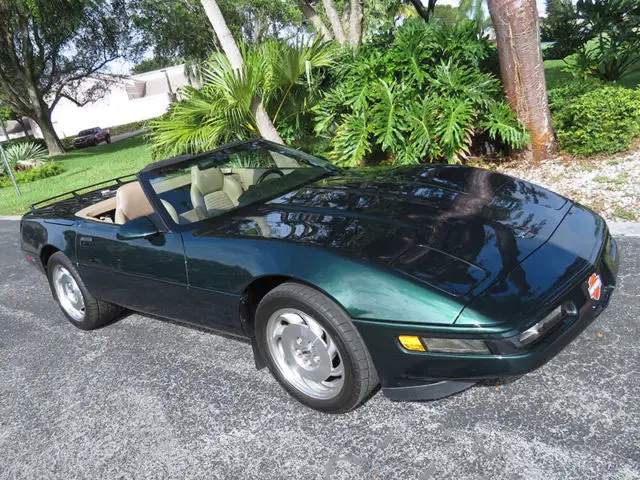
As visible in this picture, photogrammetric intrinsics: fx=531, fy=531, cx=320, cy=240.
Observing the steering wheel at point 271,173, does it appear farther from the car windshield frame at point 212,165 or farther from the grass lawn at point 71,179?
the grass lawn at point 71,179

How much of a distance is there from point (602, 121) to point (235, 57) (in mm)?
5058

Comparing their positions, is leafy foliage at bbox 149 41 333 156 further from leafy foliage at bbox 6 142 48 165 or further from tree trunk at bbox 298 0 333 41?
leafy foliage at bbox 6 142 48 165

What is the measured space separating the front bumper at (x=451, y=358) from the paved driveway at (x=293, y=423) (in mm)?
282

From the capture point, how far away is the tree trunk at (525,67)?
6102mm

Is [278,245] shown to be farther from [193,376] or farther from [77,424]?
[77,424]

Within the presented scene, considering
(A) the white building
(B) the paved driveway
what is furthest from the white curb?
(A) the white building

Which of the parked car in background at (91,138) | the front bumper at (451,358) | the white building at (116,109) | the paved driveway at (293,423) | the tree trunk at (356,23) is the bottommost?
the paved driveway at (293,423)

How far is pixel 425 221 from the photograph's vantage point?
2723 millimetres

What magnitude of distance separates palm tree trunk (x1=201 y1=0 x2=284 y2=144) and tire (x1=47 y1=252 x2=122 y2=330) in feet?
14.0

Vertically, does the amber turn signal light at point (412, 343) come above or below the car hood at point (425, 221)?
below

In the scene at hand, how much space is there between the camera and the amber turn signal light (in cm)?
218

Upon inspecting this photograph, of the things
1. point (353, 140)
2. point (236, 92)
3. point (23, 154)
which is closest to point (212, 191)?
point (353, 140)

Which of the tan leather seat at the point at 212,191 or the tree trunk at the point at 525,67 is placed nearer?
the tan leather seat at the point at 212,191

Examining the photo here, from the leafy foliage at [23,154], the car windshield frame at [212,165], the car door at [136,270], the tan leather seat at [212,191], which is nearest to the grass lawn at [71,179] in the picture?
the leafy foliage at [23,154]
